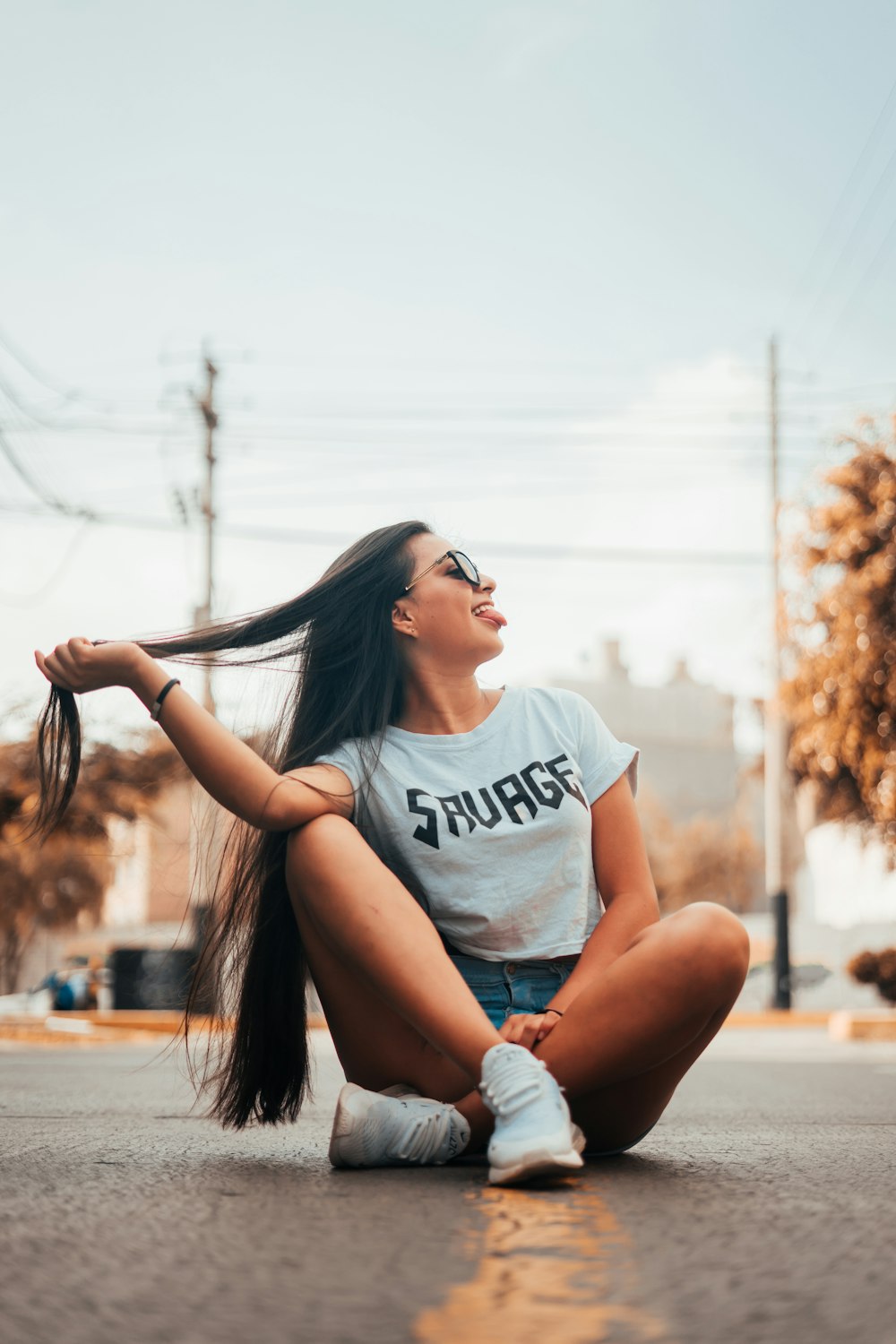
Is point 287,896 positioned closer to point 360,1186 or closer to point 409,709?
point 409,709

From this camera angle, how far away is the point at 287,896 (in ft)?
10.2

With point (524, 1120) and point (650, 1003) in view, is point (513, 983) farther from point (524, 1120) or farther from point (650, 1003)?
point (524, 1120)

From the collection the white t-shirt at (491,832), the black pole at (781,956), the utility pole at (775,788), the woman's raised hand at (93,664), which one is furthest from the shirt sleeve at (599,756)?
the black pole at (781,956)

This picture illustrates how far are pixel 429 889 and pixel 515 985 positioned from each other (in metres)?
0.26

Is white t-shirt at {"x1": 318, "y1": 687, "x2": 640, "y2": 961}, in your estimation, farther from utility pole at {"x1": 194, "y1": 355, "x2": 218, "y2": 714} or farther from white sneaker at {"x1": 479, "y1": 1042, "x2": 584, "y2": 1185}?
utility pole at {"x1": 194, "y1": 355, "x2": 218, "y2": 714}

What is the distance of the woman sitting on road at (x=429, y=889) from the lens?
2520 mm

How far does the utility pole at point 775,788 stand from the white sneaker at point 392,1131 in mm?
15478

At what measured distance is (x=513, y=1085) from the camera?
2.33 meters

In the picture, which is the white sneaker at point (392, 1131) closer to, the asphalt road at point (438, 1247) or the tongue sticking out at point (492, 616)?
the asphalt road at point (438, 1247)

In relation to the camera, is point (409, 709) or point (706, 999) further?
point (409, 709)

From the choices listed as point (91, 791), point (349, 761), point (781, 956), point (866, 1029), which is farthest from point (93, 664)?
point (781, 956)

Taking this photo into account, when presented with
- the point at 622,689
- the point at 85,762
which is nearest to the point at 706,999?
the point at 85,762

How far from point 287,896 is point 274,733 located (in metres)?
0.49

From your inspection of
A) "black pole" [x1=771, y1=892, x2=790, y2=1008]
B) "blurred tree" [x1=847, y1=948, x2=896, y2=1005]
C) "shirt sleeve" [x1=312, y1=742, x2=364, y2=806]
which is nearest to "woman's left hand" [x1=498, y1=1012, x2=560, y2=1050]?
"shirt sleeve" [x1=312, y1=742, x2=364, y2=806]
